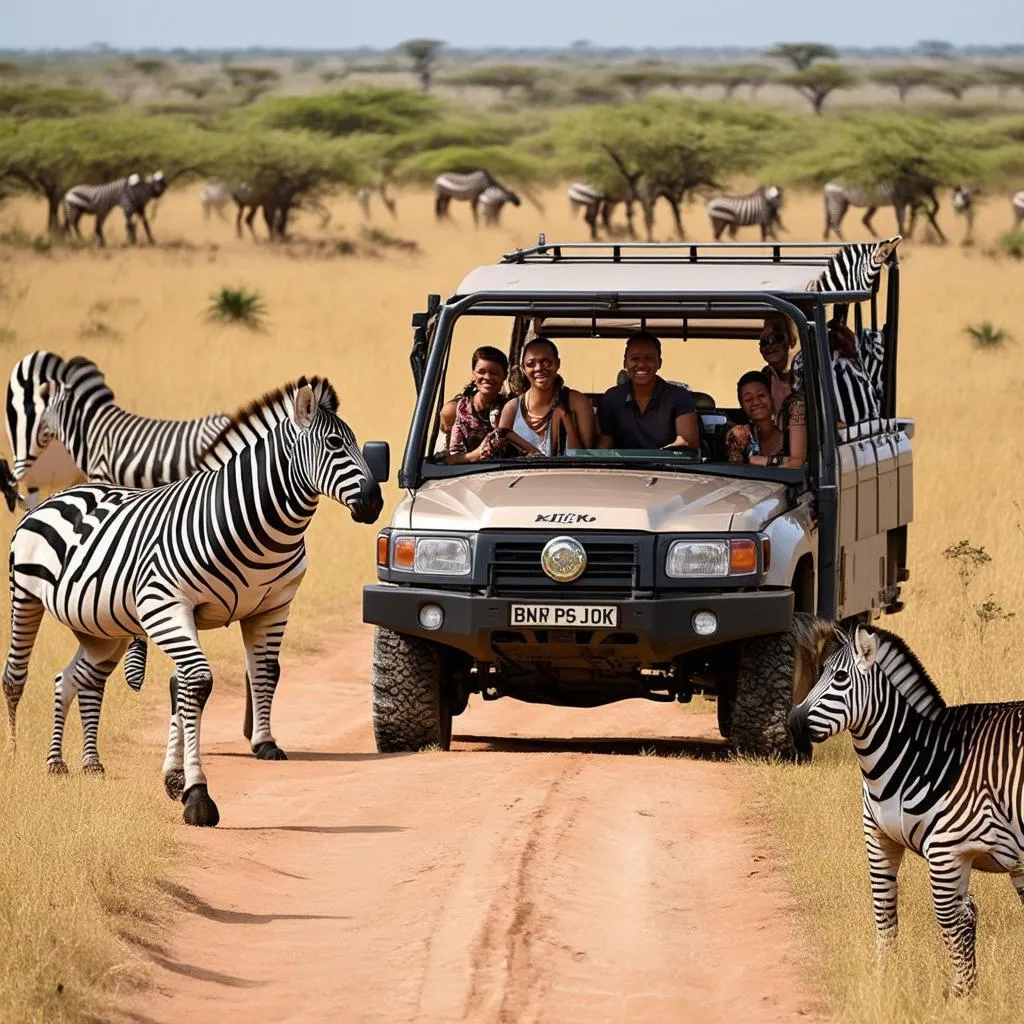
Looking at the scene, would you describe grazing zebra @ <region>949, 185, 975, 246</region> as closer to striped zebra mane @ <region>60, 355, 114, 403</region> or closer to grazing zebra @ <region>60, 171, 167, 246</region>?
grazing zebra @ <region>60, 171, 167, 246</region>

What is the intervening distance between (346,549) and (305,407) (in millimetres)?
6238

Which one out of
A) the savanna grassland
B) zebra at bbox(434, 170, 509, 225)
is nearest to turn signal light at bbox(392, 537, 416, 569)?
the savanna grassland

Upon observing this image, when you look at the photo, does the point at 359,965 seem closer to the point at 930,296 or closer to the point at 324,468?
the point at 324,468

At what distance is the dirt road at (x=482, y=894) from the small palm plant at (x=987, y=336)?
14140 millimetres

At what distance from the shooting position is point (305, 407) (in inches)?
348

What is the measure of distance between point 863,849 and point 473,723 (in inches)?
142

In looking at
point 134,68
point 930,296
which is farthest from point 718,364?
point 134,68

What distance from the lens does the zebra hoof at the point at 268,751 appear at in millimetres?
9461

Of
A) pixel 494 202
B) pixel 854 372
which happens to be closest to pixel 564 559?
pixel 854 372

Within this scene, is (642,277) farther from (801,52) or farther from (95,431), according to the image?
(801,52)

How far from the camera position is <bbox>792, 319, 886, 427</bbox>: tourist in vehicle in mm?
10125

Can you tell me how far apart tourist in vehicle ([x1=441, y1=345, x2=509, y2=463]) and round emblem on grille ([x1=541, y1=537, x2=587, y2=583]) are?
1.12 metres

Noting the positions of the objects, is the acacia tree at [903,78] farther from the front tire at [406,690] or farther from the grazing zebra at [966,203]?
the front tire at [406,690]

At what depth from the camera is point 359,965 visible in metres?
6.13
